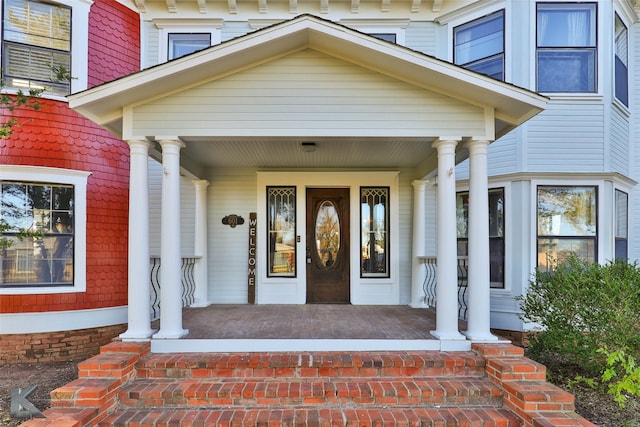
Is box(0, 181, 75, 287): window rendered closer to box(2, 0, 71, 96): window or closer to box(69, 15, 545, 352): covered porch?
box(2, 0, 71, 96): window

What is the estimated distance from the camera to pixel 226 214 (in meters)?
6.55

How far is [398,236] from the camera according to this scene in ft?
21.1

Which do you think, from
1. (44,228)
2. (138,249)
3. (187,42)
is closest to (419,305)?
(138,249)

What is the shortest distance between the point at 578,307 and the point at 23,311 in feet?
24.2

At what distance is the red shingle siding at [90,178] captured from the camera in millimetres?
5238

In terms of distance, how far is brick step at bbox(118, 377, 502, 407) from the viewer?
132 inches

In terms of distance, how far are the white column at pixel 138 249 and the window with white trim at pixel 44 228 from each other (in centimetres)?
226

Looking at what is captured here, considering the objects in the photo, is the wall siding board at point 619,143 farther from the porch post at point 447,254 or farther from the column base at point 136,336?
the column base at point 136,336

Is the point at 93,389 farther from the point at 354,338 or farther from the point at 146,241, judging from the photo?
the point at 354,338

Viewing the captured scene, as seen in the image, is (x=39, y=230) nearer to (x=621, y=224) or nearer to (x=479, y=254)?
(x=479, y=254)

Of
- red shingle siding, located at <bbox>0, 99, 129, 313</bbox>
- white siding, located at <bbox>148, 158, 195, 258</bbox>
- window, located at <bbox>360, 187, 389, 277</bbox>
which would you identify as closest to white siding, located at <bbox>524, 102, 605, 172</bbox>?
window, located at <bbox>360, 187, 389, 277</bbox>

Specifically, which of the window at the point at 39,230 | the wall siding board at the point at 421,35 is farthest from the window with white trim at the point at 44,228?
the wall siding board at the point at 421,35

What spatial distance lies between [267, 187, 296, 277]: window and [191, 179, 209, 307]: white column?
3.70ft

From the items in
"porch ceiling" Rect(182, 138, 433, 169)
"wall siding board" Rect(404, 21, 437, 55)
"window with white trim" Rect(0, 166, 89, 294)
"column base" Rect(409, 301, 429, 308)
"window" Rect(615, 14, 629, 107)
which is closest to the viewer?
"porch ceiling" Rect(182, 138, 433, 169)
